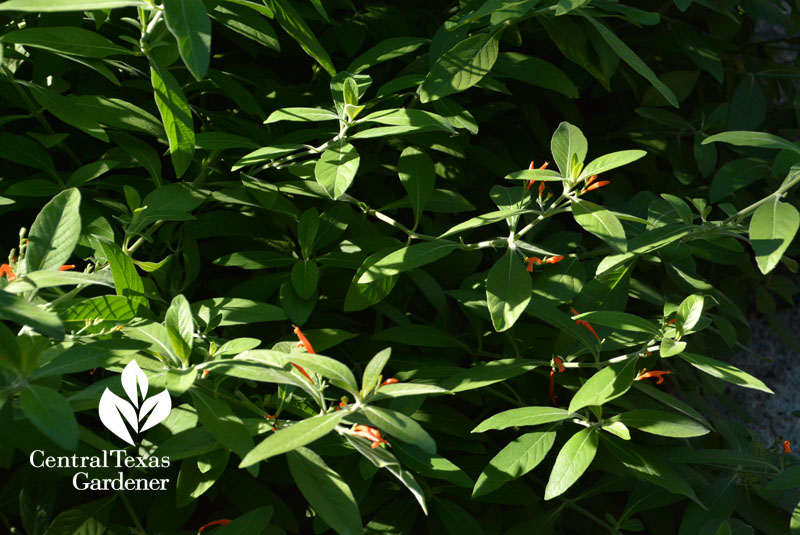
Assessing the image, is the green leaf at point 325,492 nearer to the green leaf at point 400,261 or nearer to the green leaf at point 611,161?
the green leaf at point 400,261

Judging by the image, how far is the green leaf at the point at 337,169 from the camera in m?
0.91

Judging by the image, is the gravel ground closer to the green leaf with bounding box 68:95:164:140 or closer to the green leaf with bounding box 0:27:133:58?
the green leaf with bounding box 68:95:164:140

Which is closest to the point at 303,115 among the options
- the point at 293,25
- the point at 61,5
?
the point at 293,25

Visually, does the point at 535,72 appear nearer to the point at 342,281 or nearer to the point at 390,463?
the point at 342,281

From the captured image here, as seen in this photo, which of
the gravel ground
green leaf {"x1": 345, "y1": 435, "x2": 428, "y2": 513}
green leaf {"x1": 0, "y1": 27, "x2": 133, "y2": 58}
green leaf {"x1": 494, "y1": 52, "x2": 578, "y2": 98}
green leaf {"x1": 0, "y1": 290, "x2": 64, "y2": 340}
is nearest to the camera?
green leaf {"x1": 0, "y1": 290, "x2": 64, "y2": 340}

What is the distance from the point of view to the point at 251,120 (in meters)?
1.36

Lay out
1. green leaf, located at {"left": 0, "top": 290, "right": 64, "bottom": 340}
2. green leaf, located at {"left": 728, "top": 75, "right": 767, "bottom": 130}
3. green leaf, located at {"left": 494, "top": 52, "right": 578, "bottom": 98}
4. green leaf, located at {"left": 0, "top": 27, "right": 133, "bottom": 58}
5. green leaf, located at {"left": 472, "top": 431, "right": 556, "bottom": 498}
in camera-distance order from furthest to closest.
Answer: green leaf, located at {"left": 728, "top": 75, "right": 767, "bottom": 130}, green leaf, located at {"left": 494, "top": 52, "right": 578, "bottom": 98}, green leaf, located at {"left": 472, "top": 431, "right": 556, "bottom": 498}, green leaf, located at {"left": 0, "top": 27, "right": 133, "bottom": 58}, green leaf, located at {"left": 0, "top": 290, "right": 64, "bottom": 340}

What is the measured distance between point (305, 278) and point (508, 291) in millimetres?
312

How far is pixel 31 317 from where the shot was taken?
2.16 feet

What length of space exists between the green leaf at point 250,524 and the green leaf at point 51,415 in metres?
0.33

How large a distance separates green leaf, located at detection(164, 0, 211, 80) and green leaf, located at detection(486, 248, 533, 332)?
48 centimetres

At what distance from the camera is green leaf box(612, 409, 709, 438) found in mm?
1030

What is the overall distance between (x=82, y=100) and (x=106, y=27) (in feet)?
0.81

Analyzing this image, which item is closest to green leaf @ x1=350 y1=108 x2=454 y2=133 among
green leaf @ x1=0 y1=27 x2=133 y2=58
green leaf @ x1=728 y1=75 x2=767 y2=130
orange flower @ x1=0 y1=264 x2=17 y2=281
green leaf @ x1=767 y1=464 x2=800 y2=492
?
green leaf @ x1=0 y1=27 x2=133 y2=58
